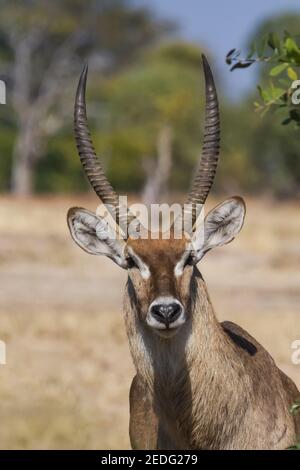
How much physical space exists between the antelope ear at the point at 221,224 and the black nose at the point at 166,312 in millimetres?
616

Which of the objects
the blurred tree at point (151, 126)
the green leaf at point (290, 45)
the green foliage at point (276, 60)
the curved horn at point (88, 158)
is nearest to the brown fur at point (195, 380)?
the curved horn at point (88, 158)

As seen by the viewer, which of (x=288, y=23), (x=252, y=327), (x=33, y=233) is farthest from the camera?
(x=288, y=23)

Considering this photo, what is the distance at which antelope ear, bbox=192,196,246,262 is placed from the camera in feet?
20.5

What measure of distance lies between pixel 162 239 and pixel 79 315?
420 inches

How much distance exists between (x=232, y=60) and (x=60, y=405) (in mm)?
5314

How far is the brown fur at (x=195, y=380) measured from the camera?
600cm

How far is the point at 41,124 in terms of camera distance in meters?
52.1

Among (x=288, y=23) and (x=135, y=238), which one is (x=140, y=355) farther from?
(x=288, y=23)

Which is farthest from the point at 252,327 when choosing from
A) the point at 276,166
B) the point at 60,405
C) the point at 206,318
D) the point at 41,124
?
the point at 41,124

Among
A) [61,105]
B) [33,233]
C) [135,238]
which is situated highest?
[61,105]

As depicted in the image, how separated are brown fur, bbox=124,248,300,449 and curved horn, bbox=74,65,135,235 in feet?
1.37

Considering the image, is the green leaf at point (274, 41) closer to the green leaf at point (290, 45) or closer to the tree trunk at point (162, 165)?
the green leaf at point (290, 45)

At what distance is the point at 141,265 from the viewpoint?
234 inches

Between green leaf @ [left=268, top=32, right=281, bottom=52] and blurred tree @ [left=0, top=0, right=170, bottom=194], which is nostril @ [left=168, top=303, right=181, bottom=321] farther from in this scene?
blurred tree @ [left=0, top=0, right=170, bottom=194]
